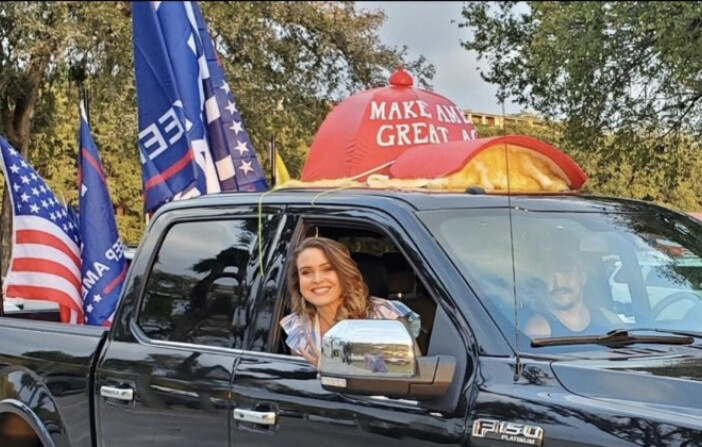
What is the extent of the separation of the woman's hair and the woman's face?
19 millimetres

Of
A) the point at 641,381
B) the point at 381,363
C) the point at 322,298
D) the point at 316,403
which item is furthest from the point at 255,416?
the point at 641,381

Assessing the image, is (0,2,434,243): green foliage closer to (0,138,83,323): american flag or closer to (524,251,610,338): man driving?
(0,138,83,323): american flag

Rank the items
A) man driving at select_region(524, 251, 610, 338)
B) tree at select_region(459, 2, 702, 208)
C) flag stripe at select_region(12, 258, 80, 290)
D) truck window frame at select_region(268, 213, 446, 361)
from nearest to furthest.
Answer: man driving at select_region(524, 251, 610, 338)
truck window frame at select_region(268, 213, 446, 361)
tree at select_region(459, 2, 702, 208)
flag stripe at select_region(12, 258, 80, 290)

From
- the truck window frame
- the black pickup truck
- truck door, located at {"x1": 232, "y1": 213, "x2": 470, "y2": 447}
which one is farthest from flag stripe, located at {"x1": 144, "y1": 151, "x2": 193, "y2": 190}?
the truck window frame

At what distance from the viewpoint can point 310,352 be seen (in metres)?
3.25

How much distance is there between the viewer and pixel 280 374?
319 cm

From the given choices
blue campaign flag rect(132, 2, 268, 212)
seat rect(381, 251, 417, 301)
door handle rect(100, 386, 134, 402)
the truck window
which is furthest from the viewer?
blue campaign flag rect(132, 2, 268, 212)

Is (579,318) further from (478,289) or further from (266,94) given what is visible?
(266,94)

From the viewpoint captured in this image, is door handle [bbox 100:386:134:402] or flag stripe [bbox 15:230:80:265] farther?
flag stripe [bbox 15:230:80:265]

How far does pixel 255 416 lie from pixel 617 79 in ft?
11.7

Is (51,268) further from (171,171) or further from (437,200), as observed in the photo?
(437,200)

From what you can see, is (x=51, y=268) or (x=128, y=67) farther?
(x=128, y=67)

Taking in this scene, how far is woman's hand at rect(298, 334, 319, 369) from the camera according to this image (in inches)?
124

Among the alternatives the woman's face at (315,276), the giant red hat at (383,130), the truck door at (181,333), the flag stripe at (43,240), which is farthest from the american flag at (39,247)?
the woman's face at (315,276)
